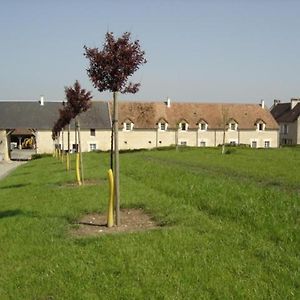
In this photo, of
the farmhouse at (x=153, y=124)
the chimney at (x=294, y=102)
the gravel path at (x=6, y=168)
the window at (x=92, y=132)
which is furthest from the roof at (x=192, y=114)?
the gravel path at (x=6, y=168)

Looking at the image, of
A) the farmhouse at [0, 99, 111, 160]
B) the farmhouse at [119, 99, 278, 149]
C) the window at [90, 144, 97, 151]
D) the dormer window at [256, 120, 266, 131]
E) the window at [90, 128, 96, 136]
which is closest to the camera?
the farmhouse at [0, 99, 111, 160]

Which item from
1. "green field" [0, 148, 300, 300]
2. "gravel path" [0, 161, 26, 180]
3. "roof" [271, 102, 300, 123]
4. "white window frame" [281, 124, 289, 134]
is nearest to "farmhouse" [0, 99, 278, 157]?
"roof" [271, 102, 300, 123]

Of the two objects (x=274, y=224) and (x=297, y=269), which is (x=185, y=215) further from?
(x=297, y=269)

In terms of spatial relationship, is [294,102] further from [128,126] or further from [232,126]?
[128,126]

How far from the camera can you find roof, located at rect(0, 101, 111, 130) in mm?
57844

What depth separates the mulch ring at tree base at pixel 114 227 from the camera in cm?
827

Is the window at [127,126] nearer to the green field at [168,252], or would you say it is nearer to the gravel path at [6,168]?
the gravel path at [6,168]

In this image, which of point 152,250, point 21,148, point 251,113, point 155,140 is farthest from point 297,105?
point 152,250

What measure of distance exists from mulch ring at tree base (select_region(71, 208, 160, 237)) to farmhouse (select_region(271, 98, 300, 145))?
2399 inches

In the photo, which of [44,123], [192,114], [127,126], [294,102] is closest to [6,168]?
[44,123]

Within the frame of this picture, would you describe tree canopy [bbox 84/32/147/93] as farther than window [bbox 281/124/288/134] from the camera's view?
No

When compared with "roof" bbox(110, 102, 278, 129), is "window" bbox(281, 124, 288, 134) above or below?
below

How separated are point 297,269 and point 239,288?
3.11 feet

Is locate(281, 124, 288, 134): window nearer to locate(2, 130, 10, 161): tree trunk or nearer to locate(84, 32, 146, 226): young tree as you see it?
locate(2, 130, 10, 161): tree trunk
